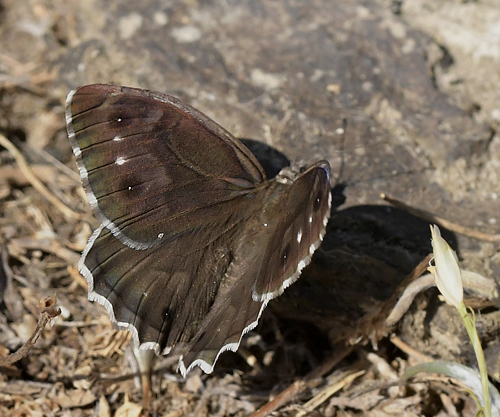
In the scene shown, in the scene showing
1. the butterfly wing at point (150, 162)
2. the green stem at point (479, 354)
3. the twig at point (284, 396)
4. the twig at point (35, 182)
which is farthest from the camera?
the twig at point (35, 182)

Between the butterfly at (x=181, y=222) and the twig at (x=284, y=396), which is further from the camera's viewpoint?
the twig at (x=284, y=396)

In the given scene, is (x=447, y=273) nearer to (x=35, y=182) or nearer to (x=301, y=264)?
(x=301, y=264)

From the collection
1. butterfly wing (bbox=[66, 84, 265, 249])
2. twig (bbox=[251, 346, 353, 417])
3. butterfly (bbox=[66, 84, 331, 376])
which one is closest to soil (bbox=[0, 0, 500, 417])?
twig (bbox=[251, 346, 353, 417])

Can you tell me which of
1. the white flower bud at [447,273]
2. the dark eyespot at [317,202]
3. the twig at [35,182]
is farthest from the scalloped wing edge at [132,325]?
the twig at [35,182]

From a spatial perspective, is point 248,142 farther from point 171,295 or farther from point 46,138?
point 46,138

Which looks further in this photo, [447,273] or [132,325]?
[132,325]

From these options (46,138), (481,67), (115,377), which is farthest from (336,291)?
(46,138)

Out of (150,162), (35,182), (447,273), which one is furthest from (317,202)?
(35,182)

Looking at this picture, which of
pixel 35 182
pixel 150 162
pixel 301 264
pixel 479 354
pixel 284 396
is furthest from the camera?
pixel 35 182

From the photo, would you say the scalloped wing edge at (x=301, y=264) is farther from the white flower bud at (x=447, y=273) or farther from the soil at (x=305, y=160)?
the soil at (x=305, y=160)
